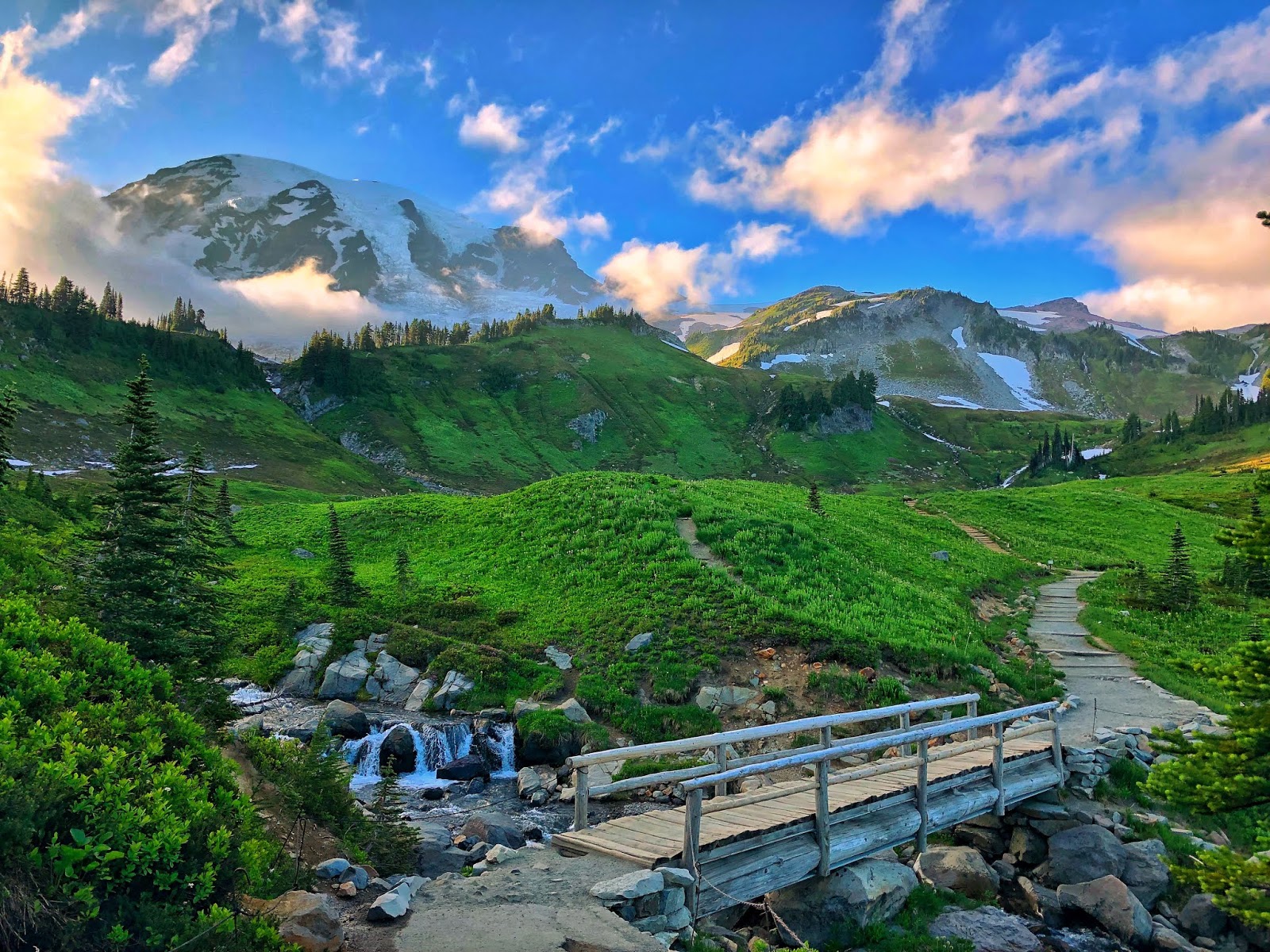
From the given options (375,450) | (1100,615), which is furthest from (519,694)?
(375,450)

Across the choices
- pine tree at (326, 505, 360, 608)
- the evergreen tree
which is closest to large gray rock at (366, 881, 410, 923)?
the evergreen tree

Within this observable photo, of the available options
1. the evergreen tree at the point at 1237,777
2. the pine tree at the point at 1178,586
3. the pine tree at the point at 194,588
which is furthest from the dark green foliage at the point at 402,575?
the pine tree at the point at 1178,586

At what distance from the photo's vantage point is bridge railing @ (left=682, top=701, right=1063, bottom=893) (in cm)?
1070

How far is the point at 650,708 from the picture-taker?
2334 centimetres

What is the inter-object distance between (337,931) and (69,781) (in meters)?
3.36

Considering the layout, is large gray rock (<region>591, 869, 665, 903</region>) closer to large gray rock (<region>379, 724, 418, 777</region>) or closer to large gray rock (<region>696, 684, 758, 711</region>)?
large gray rock (<region>696, 684, 758, 711</region>)

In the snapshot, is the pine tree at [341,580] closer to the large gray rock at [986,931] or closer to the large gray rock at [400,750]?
the large gray rock at [400,750]

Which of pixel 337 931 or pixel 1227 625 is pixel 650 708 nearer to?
pixel 337 931

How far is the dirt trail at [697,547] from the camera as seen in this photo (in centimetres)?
3300

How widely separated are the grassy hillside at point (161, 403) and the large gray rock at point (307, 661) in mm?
84547

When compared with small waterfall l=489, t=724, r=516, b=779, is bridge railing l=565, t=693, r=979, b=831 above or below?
above

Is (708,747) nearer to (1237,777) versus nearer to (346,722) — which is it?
(1237,777)

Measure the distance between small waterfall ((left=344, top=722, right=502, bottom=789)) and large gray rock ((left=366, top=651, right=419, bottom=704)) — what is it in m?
3.10

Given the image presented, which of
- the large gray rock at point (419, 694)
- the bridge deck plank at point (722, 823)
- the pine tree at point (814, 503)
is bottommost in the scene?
the large gray rock at point (419, 694)
